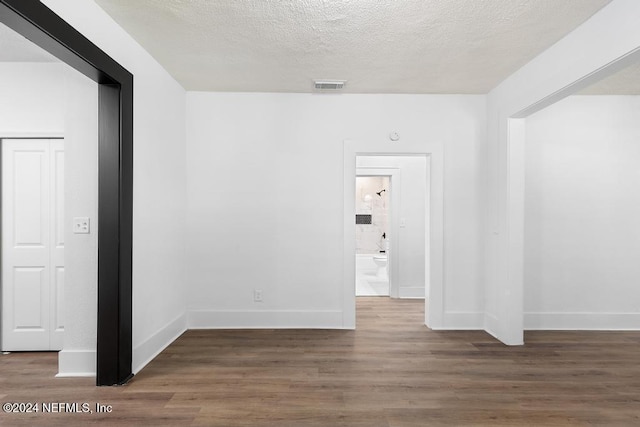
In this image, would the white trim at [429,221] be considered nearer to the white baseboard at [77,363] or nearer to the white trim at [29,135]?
the white baseboard at [77,363]

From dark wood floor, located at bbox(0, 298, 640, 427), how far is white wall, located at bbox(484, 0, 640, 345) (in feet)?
1.48

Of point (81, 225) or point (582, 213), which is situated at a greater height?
point (582, 213)

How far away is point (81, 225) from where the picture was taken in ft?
9.03

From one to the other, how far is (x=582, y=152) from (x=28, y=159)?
569 centimetres

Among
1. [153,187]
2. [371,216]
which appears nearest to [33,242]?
[153,187]

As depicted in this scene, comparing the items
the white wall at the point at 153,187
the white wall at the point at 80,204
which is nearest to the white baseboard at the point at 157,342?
the white wall at the point at 153,187

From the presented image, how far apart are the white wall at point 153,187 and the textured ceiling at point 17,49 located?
2.82 ft

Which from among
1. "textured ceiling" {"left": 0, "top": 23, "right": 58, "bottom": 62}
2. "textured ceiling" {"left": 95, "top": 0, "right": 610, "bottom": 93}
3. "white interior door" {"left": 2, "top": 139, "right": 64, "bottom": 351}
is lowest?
"white interior door" {"left": 2, "top": 139, "right": 64, "bottom": 351}

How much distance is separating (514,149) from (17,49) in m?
4.56

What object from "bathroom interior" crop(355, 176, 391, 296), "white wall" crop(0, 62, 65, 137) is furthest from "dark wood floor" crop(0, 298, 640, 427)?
"bathroom interior" crop(355, 176, 391, 296)

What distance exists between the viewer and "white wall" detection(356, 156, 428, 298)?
5973 millimetres

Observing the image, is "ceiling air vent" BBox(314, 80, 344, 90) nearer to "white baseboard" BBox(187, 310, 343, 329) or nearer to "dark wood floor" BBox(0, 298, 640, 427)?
"white baseboard" BBox(187, 310, 343, 329)

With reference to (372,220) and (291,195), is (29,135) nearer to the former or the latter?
(291,195)

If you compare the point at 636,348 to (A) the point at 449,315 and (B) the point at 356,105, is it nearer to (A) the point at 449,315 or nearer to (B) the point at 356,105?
(A) the point at 449,315
